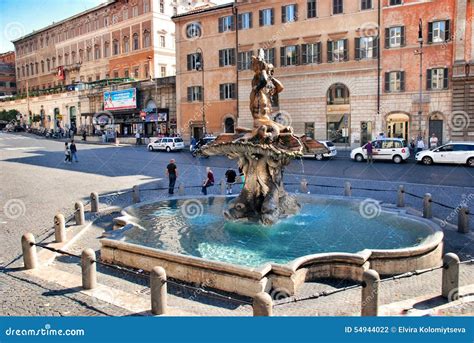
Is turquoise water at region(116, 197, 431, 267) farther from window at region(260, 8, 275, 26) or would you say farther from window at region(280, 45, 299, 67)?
window at region(260, 8, 275, 26)

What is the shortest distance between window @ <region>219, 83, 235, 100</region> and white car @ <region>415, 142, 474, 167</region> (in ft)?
66.5

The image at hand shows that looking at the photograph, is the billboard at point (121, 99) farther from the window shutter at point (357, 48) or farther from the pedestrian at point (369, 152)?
the pedestrian at point (369, 152)

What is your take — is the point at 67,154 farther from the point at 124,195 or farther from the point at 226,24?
the point at 226,24

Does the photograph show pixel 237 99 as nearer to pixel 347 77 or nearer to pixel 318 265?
pixel 347 77

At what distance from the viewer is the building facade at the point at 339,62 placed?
33.8 metres

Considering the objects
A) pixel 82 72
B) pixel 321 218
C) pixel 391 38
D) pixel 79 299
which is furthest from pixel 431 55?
pixel 82 72

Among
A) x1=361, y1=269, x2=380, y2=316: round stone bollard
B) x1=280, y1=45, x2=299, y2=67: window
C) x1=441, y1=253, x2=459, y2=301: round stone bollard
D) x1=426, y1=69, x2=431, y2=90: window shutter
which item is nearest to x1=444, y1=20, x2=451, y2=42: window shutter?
x1=426, y1=69, x2=431, y2=90: window shutter

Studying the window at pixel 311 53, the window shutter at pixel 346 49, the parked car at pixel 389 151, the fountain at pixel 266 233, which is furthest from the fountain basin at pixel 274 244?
the window at pixel 311 53

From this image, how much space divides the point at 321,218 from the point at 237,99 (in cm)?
3094

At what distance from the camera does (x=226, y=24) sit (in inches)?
1698

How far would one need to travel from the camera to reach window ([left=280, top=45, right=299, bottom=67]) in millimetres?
39062

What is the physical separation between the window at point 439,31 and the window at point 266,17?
13.1 meters

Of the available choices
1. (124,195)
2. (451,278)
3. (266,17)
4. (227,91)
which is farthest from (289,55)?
(451,278)

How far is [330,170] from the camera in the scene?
84.4ft
